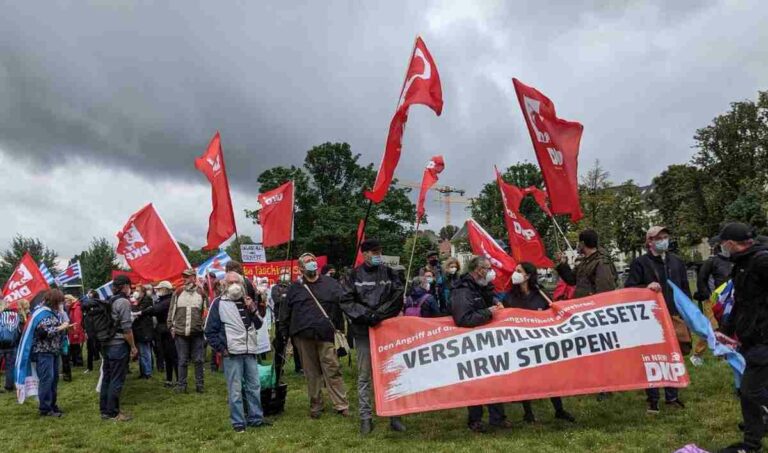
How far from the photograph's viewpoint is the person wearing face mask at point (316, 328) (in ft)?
26.7

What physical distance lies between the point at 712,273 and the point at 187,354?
9.64 metres

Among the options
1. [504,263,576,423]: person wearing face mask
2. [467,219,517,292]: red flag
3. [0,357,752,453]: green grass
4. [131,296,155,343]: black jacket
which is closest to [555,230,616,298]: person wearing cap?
[504,263,576,423]: person wearing face mask

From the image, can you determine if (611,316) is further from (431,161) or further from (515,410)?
(431,161)

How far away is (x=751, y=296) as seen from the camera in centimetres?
527

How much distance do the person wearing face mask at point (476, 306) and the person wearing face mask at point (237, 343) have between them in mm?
2896

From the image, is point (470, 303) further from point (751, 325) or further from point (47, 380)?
point (47, 380)

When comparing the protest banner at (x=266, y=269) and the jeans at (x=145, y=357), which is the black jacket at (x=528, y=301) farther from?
the protest banner at (x=266, y=269)

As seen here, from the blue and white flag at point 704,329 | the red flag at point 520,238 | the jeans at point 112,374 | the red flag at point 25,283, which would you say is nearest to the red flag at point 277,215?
the jeans at point 112,374

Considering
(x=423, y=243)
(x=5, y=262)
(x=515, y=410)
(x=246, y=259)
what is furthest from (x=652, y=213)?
(x=5, y=262)

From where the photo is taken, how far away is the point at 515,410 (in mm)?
7930

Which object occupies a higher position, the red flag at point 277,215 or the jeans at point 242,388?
the red flag at point 277,215

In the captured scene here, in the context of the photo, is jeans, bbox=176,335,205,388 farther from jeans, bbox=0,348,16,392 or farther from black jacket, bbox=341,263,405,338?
black jacket, bbox=341,263,405,338

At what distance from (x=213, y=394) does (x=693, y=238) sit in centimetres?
5918

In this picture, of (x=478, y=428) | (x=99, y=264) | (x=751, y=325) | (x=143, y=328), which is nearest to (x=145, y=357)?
(x=143, y=328)
